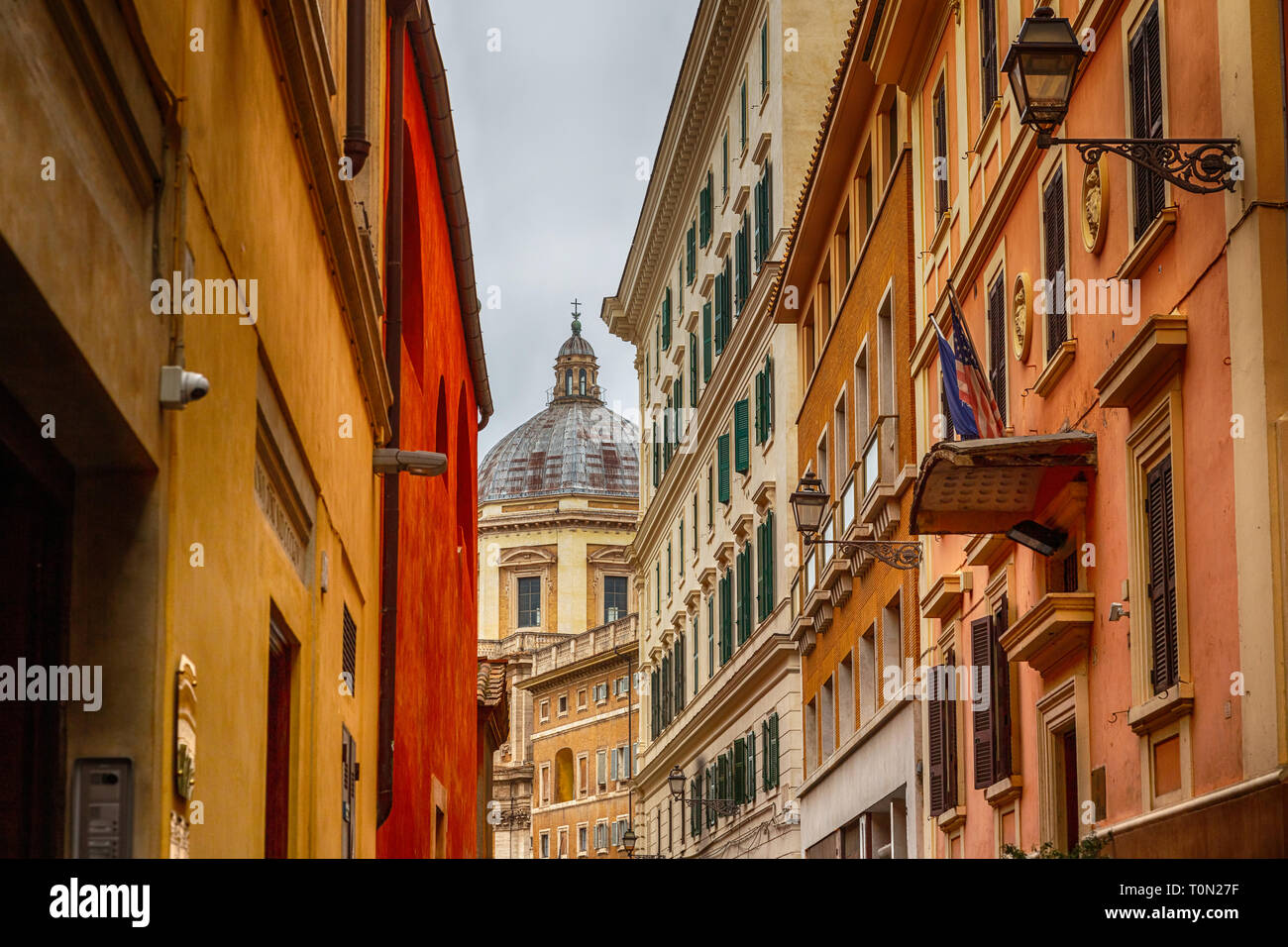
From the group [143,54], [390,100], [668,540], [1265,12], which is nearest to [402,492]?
[390,100]

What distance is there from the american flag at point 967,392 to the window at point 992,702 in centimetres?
222

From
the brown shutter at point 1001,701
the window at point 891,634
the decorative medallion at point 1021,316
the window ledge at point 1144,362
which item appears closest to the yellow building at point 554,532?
the window at point 891,634

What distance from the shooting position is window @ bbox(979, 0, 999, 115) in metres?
18.0

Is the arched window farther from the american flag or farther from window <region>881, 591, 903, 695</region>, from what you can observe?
the american flag

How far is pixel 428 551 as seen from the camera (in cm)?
2044

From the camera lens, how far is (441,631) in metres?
22.4

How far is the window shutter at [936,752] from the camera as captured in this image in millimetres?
20234

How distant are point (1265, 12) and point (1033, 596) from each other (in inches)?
251

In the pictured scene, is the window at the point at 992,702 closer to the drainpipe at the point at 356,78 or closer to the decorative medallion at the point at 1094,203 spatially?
the decorative medallion at the point at 1094,203

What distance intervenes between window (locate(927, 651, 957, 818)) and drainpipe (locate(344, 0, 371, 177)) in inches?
383

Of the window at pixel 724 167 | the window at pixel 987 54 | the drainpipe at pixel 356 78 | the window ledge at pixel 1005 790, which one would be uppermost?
the window at pixel 724 167
